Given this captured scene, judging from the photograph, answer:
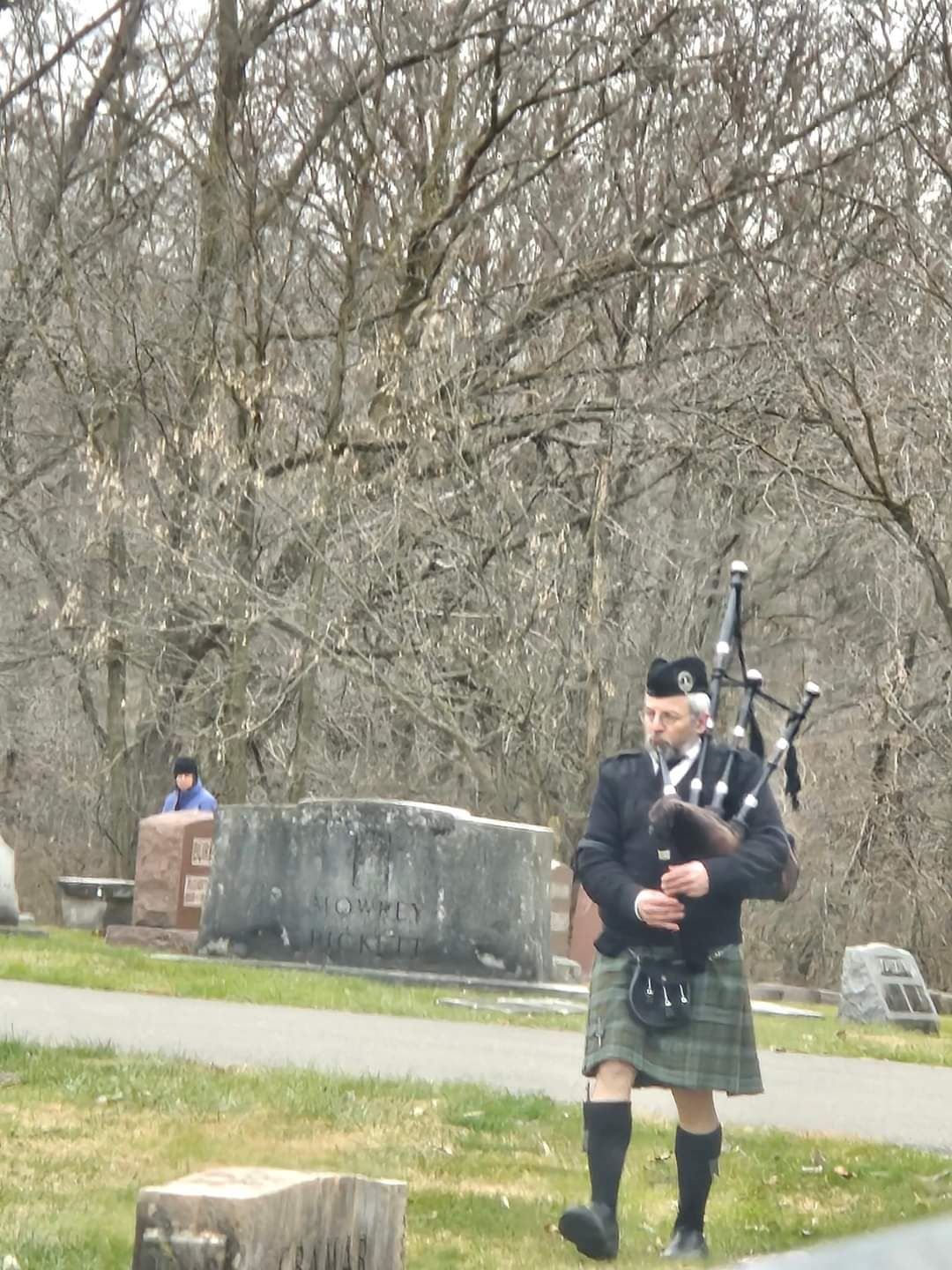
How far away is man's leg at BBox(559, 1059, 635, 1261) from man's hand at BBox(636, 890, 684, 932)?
465 mm

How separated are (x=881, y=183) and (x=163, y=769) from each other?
15219 millimetres

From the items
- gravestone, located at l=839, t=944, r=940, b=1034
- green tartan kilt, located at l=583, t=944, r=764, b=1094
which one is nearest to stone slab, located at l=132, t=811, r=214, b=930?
gravestone, located at l=839, t=944, r=940, b=1034

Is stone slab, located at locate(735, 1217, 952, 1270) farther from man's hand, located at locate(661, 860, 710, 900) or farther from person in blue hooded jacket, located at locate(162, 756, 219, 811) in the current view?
person in blue hooded jacket, located at locate(162, 756, 219, 811)

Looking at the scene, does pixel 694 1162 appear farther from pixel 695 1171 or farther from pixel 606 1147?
pixel 606 1147

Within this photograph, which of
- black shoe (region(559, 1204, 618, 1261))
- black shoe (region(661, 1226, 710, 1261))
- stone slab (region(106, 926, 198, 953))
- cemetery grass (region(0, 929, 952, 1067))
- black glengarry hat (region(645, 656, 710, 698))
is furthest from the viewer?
stone slab (region(106, 926, 198, 953))

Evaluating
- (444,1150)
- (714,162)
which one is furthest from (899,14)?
(444,1150)

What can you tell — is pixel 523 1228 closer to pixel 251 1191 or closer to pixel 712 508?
pixel 251 1191

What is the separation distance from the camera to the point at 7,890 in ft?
70.9

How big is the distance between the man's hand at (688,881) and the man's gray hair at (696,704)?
0.48m

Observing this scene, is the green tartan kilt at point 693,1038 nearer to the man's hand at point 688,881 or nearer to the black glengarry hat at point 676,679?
the man's hand at point 688,881

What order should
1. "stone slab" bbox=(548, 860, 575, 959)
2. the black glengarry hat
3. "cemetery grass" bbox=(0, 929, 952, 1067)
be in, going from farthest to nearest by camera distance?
1. "stone slab" bbox=(548, 860, 575, 959)
2. "cemetery grass" bbox=(0, 929, 952, 1067)
3. the black glengarry hat

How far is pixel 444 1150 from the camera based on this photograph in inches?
319

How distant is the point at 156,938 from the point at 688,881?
531 inches

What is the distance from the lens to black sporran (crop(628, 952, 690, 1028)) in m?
6.59
